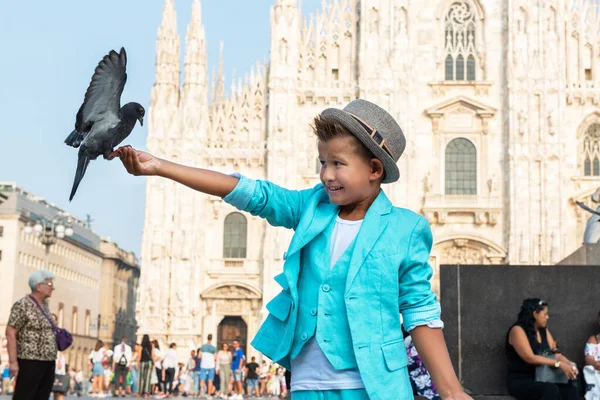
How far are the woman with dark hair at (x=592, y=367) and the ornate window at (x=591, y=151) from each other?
22546mm

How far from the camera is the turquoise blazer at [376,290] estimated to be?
2.65 m

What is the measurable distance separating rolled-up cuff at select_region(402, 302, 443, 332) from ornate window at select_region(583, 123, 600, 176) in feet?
89.3

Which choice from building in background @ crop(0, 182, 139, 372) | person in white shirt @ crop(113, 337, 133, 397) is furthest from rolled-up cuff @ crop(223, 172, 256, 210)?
building in background @ crop(0, 182, 139, 372)

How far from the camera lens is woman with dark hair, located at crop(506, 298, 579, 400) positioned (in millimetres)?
6477

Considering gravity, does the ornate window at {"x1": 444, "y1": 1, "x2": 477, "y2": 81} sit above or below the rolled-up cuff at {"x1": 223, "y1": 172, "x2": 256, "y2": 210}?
above

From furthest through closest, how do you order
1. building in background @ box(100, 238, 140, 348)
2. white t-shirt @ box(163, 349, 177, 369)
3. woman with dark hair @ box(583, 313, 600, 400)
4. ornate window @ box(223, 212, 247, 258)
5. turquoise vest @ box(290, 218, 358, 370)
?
building in background @ box(100, 238, 140, 348)
ornate window @ box(223, 212, 247, 258)
white t-shirt @ box(163, 349, 177, 369)
woman with dark hair @ box(583, 313, 600, 400)
turquoise vest @ box(290, 218, 358, 370)

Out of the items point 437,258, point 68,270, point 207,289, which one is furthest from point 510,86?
point 68,270

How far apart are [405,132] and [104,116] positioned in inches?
1011

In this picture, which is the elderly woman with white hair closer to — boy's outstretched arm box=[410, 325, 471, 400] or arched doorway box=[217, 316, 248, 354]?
boy's outstretched arm box=[410, 325, 471, 400]

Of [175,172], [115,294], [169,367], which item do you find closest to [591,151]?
[169,367]

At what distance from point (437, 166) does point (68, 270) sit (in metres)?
32.6

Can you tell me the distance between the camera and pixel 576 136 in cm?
2889

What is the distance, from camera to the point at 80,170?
2.73m

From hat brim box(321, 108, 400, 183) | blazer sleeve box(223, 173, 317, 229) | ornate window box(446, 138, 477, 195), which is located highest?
ornate window box(446, 138, 477, 195)
